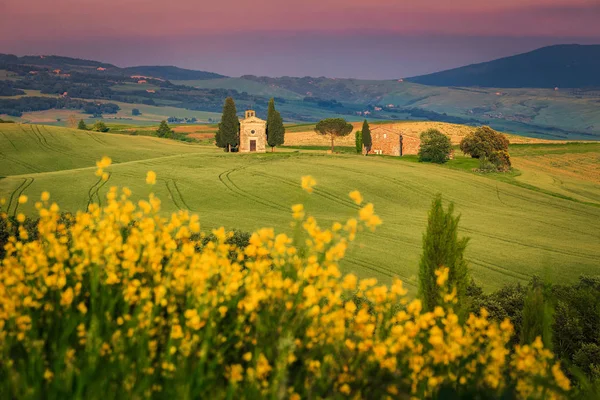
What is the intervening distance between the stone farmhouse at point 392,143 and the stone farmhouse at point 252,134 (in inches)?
1041

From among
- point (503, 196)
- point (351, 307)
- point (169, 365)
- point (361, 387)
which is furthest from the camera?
point (503, 196)

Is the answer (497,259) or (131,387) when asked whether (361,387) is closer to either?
(131,387)

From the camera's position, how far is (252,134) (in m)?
98.8

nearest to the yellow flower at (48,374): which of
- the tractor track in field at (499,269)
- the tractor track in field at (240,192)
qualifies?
the tractor track in field at (499,269)

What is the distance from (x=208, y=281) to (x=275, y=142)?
92.9 meters

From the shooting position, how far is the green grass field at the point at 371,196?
4678cm

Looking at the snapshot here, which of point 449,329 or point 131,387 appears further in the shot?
point 449,329

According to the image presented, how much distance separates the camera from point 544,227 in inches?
2391

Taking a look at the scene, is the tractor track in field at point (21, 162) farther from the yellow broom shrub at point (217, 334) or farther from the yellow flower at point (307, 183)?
the yellow flower at point (307, 183)

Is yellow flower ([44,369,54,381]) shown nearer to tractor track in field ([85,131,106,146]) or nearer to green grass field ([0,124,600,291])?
green grass field ([0,124,600,291])

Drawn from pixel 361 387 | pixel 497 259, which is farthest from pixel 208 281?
pixel 497 259

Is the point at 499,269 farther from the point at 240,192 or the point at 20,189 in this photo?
the point at 20,189

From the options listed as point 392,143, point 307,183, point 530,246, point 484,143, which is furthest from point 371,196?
point 307,183

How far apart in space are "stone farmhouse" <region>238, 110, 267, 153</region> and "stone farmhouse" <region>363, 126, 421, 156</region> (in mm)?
26444
